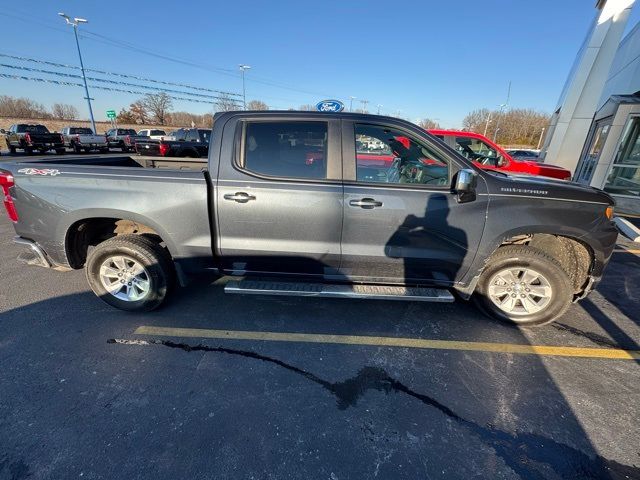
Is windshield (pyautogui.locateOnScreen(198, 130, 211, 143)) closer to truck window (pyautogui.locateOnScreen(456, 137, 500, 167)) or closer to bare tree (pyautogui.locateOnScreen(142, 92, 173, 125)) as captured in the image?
truck window (pyautogui.locateOnScreen(456, 137, 500, 167))

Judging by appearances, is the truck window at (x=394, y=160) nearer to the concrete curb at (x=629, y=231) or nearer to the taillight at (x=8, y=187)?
the taillight at (x=8, y=187)

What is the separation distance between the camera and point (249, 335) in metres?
3.11

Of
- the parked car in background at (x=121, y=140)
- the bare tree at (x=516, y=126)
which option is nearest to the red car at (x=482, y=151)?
the parked car in background at (x=121, y=140)

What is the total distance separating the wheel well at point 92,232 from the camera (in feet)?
10.8

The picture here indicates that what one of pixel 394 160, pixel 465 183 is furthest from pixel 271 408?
pixel 394 160

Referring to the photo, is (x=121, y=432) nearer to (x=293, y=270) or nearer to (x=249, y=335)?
(x=249, y=335)

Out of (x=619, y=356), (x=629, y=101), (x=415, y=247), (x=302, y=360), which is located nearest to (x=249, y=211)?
(x=302, y=360)

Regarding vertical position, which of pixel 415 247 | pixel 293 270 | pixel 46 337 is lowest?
pixel 46 337

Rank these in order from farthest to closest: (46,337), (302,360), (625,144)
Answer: (625,144), (46,337), (302,360)

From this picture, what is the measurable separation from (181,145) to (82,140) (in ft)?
37.9

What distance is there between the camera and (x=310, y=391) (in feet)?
8.02

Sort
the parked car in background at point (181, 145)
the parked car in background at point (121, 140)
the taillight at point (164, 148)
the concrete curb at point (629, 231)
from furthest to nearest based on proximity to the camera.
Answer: the parked car in background at point (121, 140)
the parked car in background at point (181, 145)
the taillight at point (164, 148)
the concrete curb at point (629, 231)

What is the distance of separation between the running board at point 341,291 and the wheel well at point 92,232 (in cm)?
112

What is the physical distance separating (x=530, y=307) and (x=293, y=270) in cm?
250
